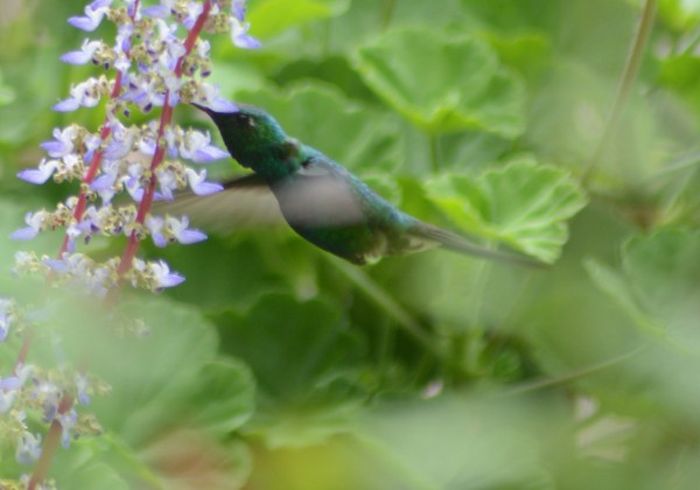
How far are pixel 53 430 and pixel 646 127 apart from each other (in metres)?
0.57

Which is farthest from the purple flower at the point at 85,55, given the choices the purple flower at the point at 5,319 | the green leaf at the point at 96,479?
the green leaf at the point at 96,479

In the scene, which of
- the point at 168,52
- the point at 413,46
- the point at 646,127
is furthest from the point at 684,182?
the point at 168,52

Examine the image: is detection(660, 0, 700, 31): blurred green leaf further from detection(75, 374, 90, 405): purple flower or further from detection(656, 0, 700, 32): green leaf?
detection(75, 374, 90, 405): purple flower

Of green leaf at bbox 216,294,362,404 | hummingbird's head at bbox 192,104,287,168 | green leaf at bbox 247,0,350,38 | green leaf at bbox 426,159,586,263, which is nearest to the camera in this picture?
hummingbird's head at bbox 192,104,287,168

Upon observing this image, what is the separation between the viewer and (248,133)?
0.69 meters

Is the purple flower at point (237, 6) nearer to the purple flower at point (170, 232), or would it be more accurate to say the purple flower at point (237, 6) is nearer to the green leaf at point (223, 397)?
the purple flower at point (170, 232)

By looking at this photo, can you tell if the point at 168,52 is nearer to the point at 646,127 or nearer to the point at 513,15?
the point at 646,127

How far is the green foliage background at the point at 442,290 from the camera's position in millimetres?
802

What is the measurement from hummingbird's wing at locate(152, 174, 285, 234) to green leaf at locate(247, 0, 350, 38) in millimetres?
312

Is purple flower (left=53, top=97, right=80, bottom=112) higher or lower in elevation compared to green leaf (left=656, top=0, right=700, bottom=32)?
higher

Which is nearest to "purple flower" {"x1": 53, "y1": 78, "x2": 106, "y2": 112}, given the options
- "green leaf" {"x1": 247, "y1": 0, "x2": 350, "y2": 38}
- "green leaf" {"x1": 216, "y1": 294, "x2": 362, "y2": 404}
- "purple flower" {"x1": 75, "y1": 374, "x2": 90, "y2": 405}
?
"purple flower" {"x1": 75, "y1": 374, "x2": 90, "y2": 405}

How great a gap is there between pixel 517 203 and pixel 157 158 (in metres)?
0.36

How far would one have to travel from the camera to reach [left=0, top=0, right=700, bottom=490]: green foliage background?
802mm

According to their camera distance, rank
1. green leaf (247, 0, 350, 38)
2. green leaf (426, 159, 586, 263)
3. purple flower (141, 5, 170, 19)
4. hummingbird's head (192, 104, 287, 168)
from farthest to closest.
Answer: green leaf (247, 0, 350, 38) → green leaf (426, 159, 586, 263) → hummingbird's head (192, 104, 287, 168) → purple flower (141, 5, 170, 19)
